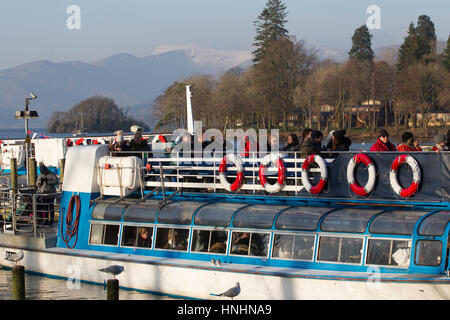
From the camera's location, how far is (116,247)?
1775cm

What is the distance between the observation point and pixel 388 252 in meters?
13.6

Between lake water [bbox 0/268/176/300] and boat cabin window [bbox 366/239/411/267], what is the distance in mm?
5198

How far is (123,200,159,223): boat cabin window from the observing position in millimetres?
17094

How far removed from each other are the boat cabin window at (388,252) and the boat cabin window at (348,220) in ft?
1.34

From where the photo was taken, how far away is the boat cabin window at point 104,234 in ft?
58.4

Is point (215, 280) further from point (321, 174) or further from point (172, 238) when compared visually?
point (321, 174)

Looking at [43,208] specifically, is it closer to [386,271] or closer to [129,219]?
[129,219]

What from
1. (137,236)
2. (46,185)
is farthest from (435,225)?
(46,185)

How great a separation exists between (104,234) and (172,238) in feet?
7.62

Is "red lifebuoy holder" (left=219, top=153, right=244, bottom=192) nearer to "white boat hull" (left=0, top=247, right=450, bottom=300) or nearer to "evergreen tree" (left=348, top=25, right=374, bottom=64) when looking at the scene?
"white boat hull" (left=0, top=247, right=450, bottom=300)

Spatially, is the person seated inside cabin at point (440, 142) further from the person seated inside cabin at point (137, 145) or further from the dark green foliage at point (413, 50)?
the dark green foliage at point (413, 50)

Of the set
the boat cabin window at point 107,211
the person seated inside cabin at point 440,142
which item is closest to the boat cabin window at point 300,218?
the person seated inside cabin at point 440,142

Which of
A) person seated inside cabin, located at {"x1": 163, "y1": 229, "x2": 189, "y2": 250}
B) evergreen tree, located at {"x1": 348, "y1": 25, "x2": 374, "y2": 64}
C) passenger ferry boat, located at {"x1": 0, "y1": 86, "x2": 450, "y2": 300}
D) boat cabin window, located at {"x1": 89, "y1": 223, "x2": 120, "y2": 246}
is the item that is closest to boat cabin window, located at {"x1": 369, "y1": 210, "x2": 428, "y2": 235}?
passenger ferry boat, located at {"x1": 0, "y1": 86, "x2": 450, "y2": 300}

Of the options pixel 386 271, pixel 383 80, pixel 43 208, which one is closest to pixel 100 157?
pixel 43 208
